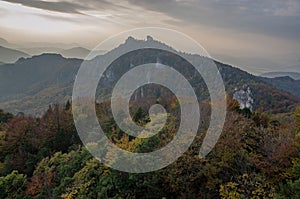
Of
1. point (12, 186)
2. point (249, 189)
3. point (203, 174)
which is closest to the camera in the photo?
point (249, 189)

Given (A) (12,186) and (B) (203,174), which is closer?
(B) (203,174)

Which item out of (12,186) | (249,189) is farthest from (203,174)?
(12,186)

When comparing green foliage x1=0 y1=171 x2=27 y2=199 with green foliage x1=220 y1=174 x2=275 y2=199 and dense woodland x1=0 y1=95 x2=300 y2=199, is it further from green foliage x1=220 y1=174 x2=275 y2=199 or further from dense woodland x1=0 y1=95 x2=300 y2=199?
green foliage x1=220 y1=174 x2=275 y2=199

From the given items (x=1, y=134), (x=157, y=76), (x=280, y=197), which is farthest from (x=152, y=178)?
(x=157, y=76)

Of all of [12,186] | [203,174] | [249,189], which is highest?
[249,189]

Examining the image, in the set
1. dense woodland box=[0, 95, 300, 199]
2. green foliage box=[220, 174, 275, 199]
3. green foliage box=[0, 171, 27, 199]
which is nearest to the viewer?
green foliage box=[220, 174, 275, 199]

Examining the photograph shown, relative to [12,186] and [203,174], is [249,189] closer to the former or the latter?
[203,174]

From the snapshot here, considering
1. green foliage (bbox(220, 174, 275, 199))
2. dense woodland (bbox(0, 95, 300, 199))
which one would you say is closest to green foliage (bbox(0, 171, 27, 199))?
dense woodland (bbox(0, 95, 300, 199))

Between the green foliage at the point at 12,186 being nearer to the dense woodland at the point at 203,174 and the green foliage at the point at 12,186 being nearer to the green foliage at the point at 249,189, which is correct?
the dense woodland at the point at 203,174

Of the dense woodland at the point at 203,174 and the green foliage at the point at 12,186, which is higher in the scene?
the dense woodland at the point at 203,174

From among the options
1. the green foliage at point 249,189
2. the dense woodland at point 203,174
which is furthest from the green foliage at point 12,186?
the green foliage at point 249,189

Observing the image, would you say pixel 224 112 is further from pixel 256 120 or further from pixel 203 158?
pixel 256 120

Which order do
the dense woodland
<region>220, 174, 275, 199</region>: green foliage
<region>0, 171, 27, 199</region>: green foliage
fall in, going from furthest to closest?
<region>0, 171, 27, 199</region>: green foliage < the dense woodland < <region>220, 174, 275, 199</region>: green foliage
